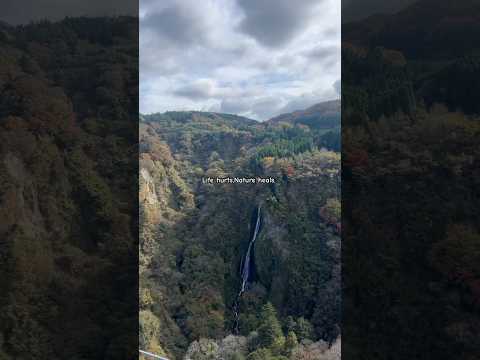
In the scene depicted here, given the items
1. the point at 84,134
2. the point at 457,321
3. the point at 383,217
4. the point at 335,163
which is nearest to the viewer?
the point at 457,321

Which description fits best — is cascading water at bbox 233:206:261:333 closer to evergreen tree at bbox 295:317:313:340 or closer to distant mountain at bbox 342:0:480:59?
evergreen tree at bbox 295:317:313:340

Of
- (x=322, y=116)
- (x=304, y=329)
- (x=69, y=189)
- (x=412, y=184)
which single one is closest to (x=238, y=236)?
(x=304, y=329)

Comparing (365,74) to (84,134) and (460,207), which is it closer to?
(460,207)

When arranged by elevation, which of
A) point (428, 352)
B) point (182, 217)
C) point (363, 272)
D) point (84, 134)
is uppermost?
point (84, 134)

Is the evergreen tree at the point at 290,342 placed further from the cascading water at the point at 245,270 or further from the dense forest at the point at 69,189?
the dense forest at the point at 69,189

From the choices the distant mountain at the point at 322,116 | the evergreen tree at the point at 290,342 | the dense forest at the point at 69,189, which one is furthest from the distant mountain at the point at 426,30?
the evergreen tree at the point at 290,342

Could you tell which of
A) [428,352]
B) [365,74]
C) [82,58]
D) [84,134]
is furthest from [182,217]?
[428,352]
